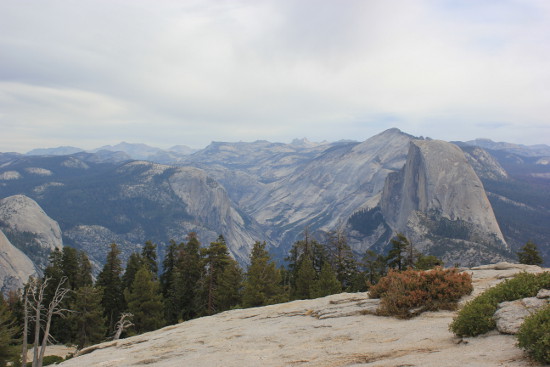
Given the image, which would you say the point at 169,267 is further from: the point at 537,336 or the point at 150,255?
the point at 537,336

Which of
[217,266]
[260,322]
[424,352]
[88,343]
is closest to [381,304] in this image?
[424,352]

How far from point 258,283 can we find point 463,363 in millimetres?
30682

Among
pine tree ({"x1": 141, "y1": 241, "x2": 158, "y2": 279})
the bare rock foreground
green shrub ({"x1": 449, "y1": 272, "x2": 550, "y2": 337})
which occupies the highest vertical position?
green shrub ({"x1": 449, "y1": 272, "x2": 550, "y2": 337})

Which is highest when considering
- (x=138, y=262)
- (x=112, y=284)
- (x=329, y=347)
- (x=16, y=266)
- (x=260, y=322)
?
(x=329, y=347)

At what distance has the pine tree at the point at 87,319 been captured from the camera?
4497 cm

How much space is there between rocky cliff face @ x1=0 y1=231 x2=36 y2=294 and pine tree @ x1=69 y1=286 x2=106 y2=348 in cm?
11974

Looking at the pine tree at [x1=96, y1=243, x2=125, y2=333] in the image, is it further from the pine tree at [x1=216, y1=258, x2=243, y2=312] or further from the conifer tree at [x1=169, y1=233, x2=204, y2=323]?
the pine tree at [x1=216, y1=258, x2=243, y2=312]

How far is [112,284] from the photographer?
5606 centimetres

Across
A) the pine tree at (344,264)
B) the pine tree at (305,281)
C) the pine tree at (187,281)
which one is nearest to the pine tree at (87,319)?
the pine tree at (187,281)

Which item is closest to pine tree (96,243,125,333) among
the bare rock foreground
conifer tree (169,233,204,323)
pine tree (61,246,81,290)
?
pine tree (61,246,81,290)

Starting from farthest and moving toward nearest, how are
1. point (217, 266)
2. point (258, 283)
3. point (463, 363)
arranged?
1. point (217, 266)
2. point (258, 283)
3. point (463, 363)

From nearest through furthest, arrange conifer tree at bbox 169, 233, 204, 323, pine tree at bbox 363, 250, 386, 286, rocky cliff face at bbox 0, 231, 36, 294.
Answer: conifer tree at bbox 169, 233, 204, 323, pine tree at bbox 363, 250, 386, 286, rocky cliff face at bbox 0, 231, 36, 294

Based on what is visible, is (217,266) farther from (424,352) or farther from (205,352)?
(424,352)

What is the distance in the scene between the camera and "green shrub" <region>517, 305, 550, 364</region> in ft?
25.1
